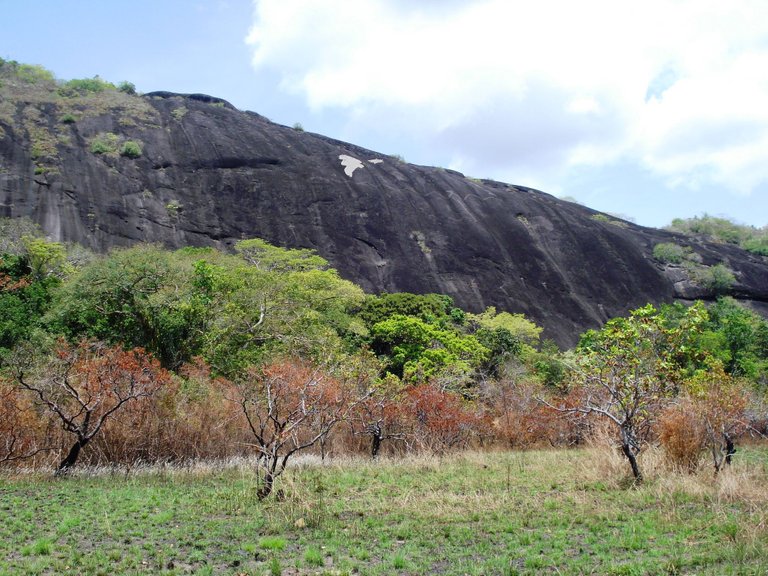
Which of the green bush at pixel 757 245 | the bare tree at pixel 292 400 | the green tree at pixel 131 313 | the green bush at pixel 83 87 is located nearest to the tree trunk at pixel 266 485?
the bare tree at pixel 292 400

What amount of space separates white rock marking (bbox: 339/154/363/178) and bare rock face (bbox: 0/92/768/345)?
169 mm

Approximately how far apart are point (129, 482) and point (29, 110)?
4353cm

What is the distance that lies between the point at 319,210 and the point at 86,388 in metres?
32.7

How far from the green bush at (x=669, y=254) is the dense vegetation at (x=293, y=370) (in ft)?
52.7

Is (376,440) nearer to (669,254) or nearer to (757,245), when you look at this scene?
(669,254)

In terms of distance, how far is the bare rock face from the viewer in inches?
1631

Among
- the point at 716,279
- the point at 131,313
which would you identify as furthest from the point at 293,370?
the point at 716,279

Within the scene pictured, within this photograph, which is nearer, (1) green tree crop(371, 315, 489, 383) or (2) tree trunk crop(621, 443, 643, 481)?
(2) tree trunk crop(621, 443, 643, 481)

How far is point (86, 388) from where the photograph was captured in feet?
51.4

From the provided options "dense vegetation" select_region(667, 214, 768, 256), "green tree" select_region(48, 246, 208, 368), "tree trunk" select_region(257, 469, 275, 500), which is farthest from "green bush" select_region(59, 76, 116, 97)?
"dense vegetation" select_region(667, 214, 768, 256)

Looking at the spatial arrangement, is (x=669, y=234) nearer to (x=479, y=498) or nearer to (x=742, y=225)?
(x=742, y=225)

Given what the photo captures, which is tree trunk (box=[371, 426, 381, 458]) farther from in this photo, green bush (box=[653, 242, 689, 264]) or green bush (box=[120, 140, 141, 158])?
green bush (box=[653, 242, 689, 264])

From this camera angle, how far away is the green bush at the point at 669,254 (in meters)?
55.4

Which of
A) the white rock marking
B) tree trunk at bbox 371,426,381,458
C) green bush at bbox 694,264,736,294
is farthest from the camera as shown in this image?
green bush at bbox 694,264,736,294
